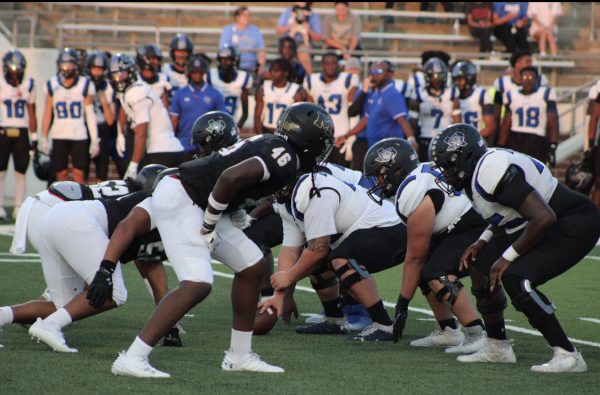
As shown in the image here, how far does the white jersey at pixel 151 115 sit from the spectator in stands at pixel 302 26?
18.0 ft

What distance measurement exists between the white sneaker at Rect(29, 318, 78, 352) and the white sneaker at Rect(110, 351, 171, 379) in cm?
80

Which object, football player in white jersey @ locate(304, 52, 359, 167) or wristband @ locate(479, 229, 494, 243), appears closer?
wristband @ locate(479, 229, 494, 243)

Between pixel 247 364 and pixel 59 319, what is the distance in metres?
1.13

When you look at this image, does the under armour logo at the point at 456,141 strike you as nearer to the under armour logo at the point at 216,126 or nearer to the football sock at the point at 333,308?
the under armour logo at the point at 216,126

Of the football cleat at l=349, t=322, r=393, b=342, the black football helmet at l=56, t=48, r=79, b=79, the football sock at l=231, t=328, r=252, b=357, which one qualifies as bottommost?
the football cleat at l=349, t=322, r=393, b=342

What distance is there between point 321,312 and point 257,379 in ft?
8.62

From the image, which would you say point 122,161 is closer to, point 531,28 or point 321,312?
point 321,312

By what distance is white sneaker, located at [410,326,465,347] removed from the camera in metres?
6.94

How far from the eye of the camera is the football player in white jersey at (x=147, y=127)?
39.3 feet

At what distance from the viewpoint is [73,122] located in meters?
14.0

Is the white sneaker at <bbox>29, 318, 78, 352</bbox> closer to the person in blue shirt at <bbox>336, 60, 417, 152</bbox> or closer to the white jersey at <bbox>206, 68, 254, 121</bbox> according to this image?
the person in blue shirt at <bbox>336, 60, 417, 152</bbox>

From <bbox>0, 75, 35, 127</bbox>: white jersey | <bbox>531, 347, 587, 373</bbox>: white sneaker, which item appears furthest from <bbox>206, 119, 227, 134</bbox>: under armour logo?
<bbox>0, 75, 35, 127</bbox>: white jersey

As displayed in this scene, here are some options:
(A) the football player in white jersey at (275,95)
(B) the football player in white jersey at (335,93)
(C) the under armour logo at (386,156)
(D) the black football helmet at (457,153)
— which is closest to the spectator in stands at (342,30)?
(B) the football player in white jersey at (335,93)

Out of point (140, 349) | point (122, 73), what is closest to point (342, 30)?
point (122, 73)
